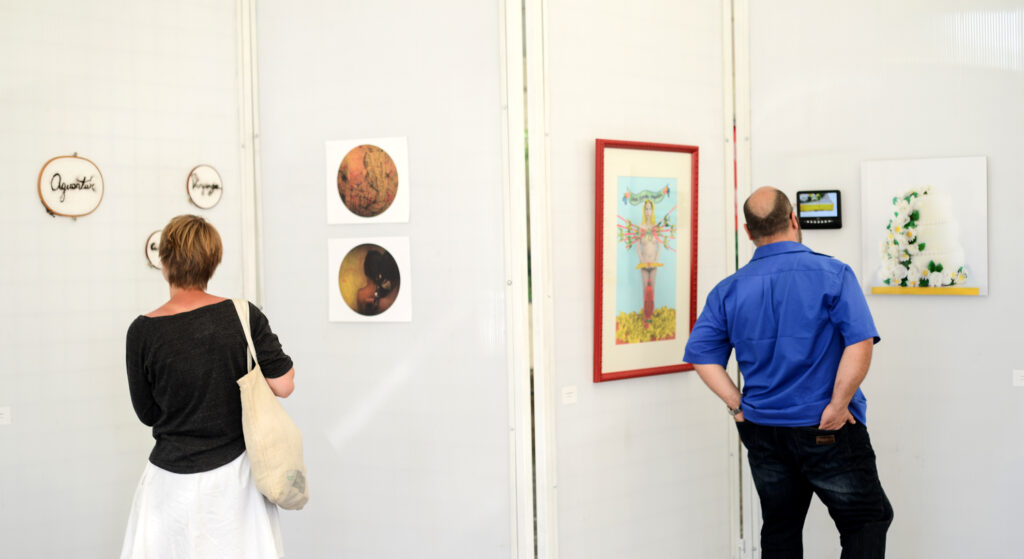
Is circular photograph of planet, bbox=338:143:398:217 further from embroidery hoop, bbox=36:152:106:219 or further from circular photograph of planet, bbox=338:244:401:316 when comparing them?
embroidery hoop, bbox=36:152:106:219

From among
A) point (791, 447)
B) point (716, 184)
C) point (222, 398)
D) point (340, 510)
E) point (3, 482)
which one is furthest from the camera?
point (716, 184)

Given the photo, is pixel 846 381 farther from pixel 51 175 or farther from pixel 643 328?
pixel 51 175

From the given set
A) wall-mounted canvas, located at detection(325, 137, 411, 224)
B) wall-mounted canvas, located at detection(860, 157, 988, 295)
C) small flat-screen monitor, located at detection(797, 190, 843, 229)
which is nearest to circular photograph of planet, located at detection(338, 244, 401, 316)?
wall-mounted canvas, located at detection(325, 137, 411, 224)

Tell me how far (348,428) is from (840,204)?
2.36m

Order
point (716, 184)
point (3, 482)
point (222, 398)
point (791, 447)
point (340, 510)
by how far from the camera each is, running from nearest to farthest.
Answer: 1. point (222, 398)
2. point (791, 447)
3. point (3, 482)
4. point (340, 510)
5. point (716, 184)

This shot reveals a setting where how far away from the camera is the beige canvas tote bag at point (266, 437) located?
6.46ft

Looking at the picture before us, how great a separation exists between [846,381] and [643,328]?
0.93 m

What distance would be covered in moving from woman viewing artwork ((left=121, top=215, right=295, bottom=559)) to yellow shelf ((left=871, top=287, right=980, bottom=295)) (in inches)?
104

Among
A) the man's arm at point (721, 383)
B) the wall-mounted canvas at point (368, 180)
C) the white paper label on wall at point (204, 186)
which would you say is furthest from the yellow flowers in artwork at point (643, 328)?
the white paper label on wall at point (204, 186)

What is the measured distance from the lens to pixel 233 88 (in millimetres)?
3033

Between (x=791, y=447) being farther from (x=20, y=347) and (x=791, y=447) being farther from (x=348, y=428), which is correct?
(x=20, y=347)

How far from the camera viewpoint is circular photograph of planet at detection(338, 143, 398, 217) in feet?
9.54

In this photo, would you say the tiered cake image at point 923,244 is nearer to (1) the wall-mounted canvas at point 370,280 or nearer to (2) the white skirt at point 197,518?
(1) the wall-mounted canvas at point 370,280

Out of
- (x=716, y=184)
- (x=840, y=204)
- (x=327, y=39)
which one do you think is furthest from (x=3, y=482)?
(x=840, y=204)
